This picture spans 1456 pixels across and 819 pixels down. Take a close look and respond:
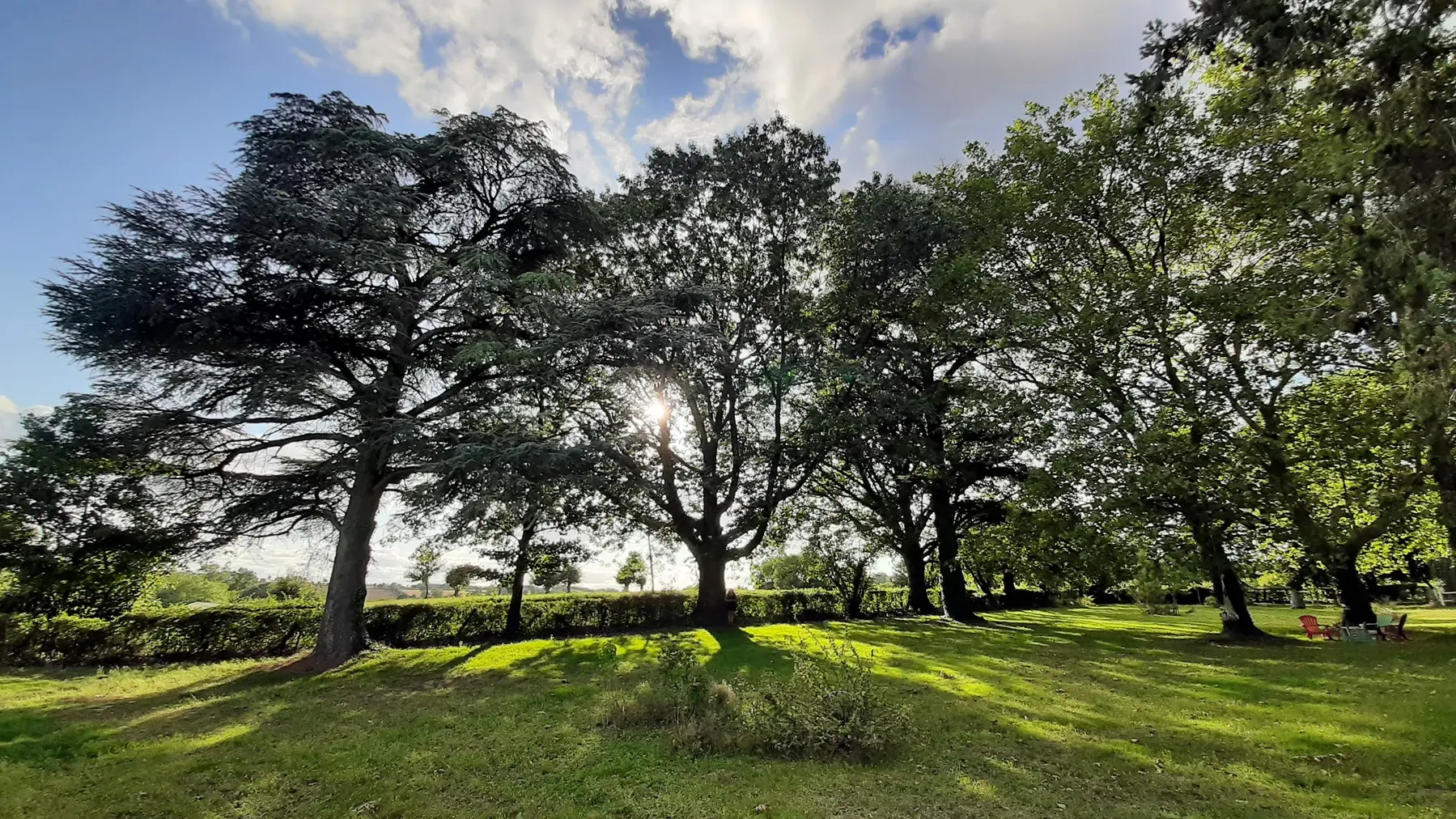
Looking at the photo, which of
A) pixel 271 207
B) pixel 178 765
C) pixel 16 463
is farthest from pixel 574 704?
pixel 16 463

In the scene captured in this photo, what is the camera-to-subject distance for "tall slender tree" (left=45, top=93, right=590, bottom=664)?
488 inches

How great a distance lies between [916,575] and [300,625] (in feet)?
82.1

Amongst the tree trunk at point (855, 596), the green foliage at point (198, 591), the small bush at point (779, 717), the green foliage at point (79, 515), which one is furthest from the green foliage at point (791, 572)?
the green foliage at point (198, 591)

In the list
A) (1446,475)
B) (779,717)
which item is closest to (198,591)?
(779,717)

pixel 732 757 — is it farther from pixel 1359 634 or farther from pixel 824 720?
pixel 1359 634

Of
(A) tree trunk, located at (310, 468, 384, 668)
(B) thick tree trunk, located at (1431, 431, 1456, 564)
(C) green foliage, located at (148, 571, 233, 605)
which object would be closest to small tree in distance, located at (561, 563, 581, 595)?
(A) tree trunk, located at (310, 468, 384, 668)

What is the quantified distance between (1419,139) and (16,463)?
73.8 feet

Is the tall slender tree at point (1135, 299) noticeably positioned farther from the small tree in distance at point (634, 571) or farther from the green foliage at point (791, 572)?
the small tree in distance at point (634, 571)

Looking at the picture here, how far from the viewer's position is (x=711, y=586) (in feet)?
69.4

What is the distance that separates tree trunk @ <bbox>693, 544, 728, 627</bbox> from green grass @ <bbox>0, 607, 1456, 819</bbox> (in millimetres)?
8200

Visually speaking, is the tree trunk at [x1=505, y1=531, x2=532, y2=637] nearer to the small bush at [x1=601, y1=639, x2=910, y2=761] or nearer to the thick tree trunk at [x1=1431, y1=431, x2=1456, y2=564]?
the small bush at [x1=601, y1=639, x2=910, y2=761]

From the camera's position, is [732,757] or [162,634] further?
[162,634]

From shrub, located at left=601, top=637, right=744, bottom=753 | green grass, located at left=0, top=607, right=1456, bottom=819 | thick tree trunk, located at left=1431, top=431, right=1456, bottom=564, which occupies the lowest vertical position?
green grass, located at left=0, top=607, right=1456, bottom=819

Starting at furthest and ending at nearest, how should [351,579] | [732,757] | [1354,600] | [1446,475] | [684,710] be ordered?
1. [1354,600]
2. [351,579]
3. [1446,475]
4. [684,710]
5. [732,757]
